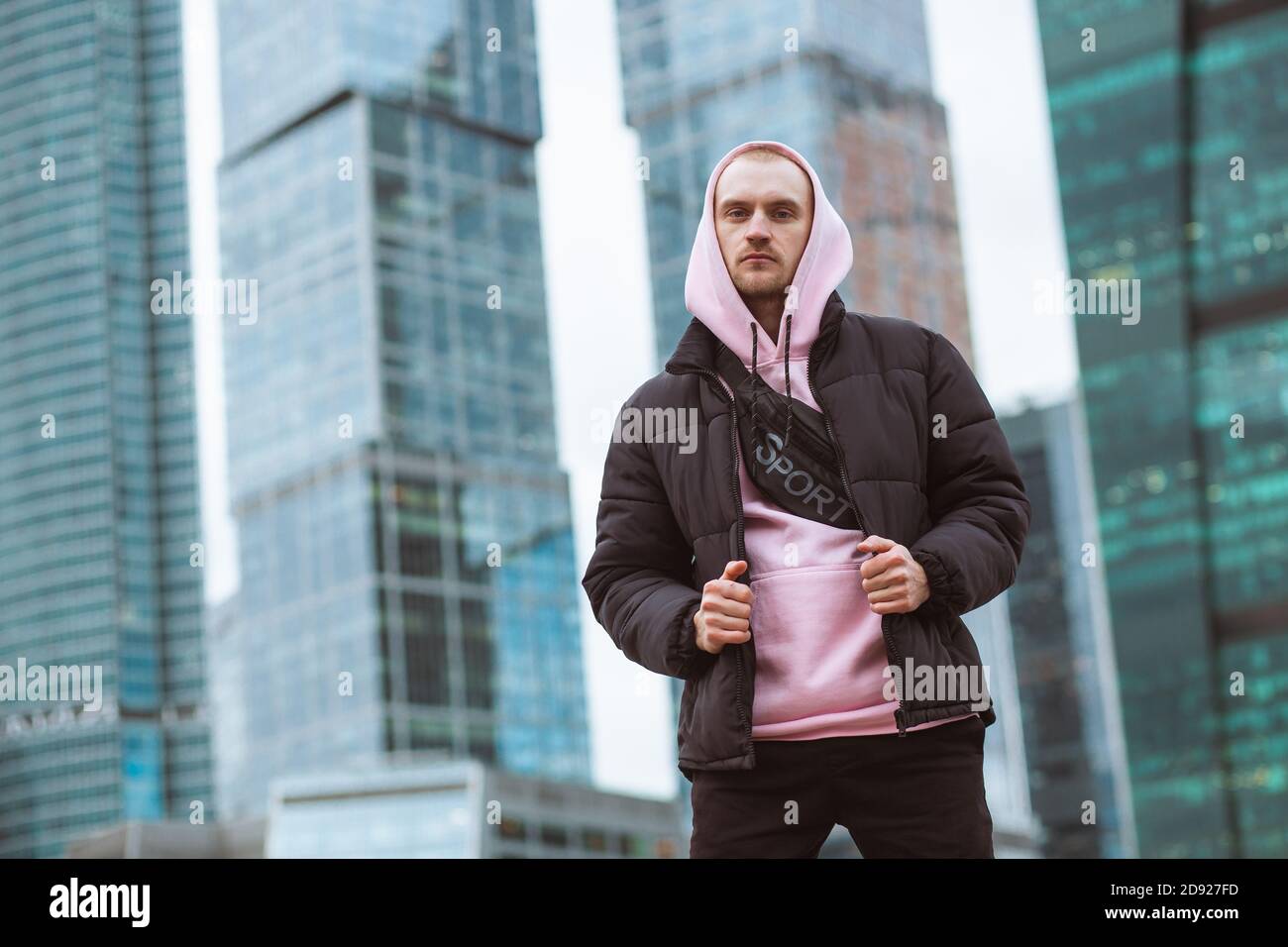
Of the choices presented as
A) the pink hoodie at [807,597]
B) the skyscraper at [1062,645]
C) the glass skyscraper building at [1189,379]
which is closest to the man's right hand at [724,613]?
the pink hoodie at [807,597]

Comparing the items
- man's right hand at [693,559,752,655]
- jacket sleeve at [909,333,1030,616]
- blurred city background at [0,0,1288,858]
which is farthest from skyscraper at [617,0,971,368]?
man's right hand at [693,559,752,655]

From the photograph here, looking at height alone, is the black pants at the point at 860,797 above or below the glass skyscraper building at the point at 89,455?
below

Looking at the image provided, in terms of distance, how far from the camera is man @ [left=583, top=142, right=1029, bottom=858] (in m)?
2.89

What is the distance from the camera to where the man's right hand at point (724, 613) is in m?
2.85

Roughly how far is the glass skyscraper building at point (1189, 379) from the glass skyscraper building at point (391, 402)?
34075 millimetres

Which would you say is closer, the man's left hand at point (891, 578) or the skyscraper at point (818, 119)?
the man's left hand at point (891, 578)

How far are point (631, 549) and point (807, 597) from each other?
34cm

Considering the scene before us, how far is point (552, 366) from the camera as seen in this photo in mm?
104438

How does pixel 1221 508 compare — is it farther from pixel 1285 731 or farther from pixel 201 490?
pixel 201 490

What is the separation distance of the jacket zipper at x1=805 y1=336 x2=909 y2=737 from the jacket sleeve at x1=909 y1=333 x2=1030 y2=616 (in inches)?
3.6

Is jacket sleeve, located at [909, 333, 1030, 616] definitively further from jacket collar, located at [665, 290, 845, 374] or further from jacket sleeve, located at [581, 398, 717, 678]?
jacket sleeve, located at [581, 398, 717, 678]

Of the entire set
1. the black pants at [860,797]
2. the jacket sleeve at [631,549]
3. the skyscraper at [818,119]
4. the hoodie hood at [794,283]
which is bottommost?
the black pants at [860,797]

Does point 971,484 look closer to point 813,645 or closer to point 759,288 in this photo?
point 813,645

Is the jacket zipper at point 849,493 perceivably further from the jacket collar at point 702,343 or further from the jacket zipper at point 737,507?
the jacket zipper at point 737,507
